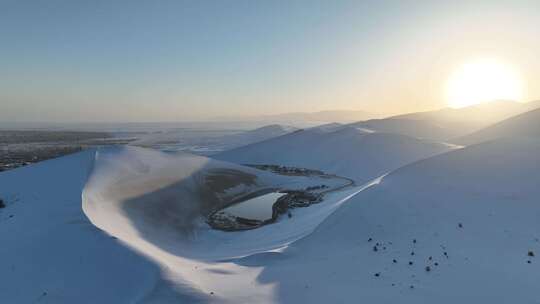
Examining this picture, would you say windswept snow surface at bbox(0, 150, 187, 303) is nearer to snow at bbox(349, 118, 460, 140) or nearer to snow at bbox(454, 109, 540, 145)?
snow at bbox(454, 109, 540, 145)

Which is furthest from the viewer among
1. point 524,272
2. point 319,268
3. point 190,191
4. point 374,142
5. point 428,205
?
point 374,142

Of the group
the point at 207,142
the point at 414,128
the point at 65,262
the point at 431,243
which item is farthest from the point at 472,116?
the point at 65,262

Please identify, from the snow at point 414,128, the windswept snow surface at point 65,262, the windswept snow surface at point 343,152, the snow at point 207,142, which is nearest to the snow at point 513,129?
the windswept snow surface at point 343,152

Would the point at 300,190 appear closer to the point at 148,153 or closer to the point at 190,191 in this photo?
the point at 190,191

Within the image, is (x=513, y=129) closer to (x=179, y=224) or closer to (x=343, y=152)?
(x=343, y=152)

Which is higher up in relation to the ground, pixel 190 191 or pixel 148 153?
pixel 148 153

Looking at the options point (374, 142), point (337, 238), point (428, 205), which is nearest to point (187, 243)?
point (337, 238)
